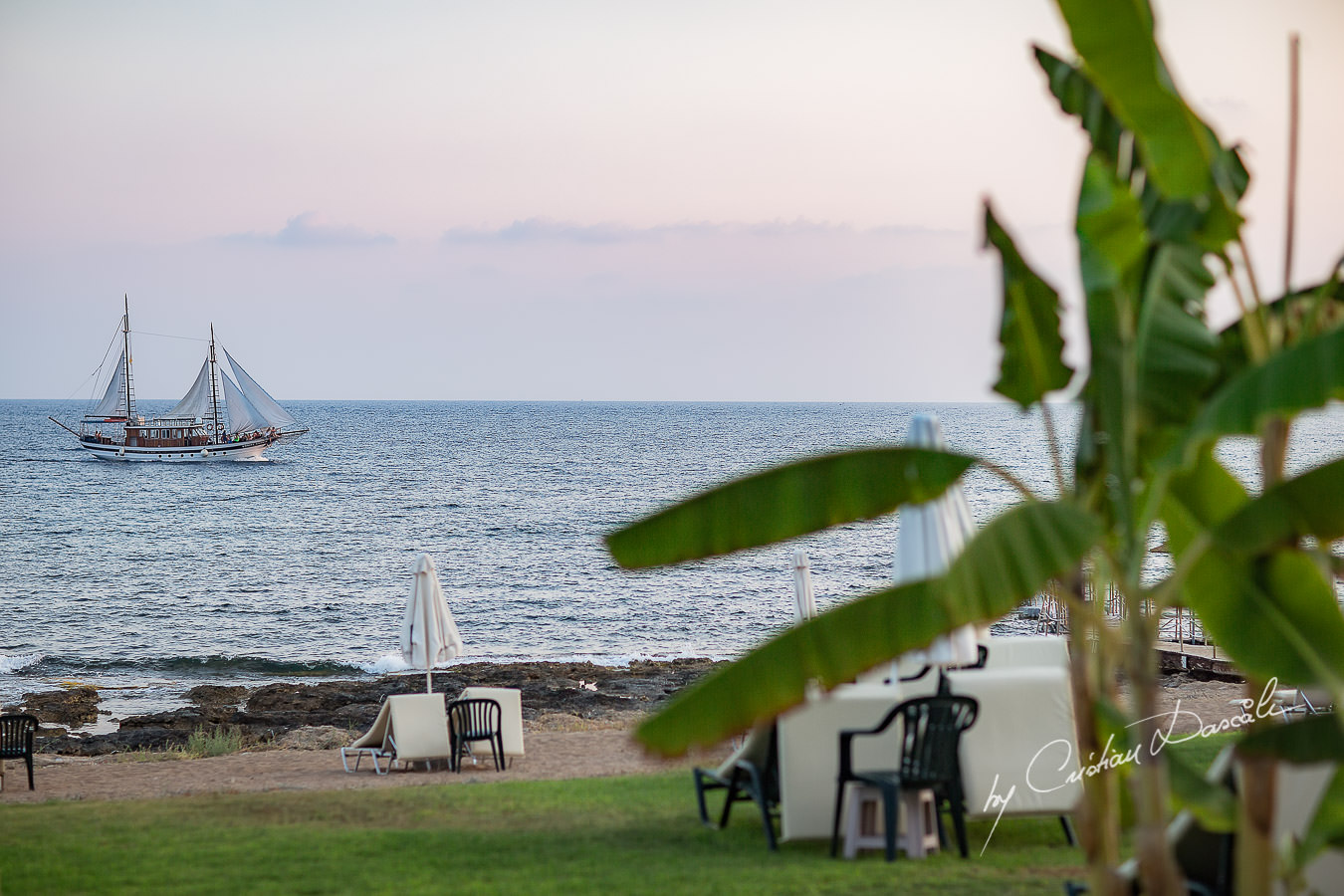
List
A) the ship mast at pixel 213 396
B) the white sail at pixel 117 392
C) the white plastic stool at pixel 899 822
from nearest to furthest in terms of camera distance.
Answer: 1. the white plastic stool at pixel 899 822
2. the ship mast at pixel 213 396
3. the white sail at pixel 117 392

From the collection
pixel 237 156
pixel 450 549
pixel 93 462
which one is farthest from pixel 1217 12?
pixel 93 462

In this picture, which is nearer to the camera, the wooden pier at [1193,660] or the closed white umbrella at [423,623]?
the closed white umbrella at [423,623]

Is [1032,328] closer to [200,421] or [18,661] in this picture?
[18,661]

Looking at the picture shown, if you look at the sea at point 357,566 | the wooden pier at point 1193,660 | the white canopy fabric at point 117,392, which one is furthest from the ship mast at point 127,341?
the wooden pier at point 1193,660

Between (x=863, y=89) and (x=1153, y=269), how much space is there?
12589 millimetres

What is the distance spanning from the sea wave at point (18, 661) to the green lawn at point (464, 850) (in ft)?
60.0

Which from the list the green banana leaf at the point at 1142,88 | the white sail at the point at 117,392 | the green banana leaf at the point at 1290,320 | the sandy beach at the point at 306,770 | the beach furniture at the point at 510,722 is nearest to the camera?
the green banana leaf at the point at 1142,88

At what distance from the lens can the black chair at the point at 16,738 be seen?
9.77 metres

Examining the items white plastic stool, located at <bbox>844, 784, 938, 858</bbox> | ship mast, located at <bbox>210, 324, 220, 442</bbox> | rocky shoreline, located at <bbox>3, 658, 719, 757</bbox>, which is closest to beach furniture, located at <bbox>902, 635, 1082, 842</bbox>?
white plastic stool, located at <bbox>844, 784, 938, 858</bbox>

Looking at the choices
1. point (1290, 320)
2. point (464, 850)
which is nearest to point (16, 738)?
point (464, 850)

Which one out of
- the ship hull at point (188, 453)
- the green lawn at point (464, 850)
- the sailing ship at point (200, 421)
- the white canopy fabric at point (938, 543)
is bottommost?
the green lawn at point (464, 850)

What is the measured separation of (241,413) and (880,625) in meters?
82.2

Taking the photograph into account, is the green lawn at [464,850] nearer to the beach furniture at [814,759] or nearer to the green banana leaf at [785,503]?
the beach furniture at [814,759]

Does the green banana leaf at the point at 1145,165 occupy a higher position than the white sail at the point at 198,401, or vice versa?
the white sail at the point at 198,401
